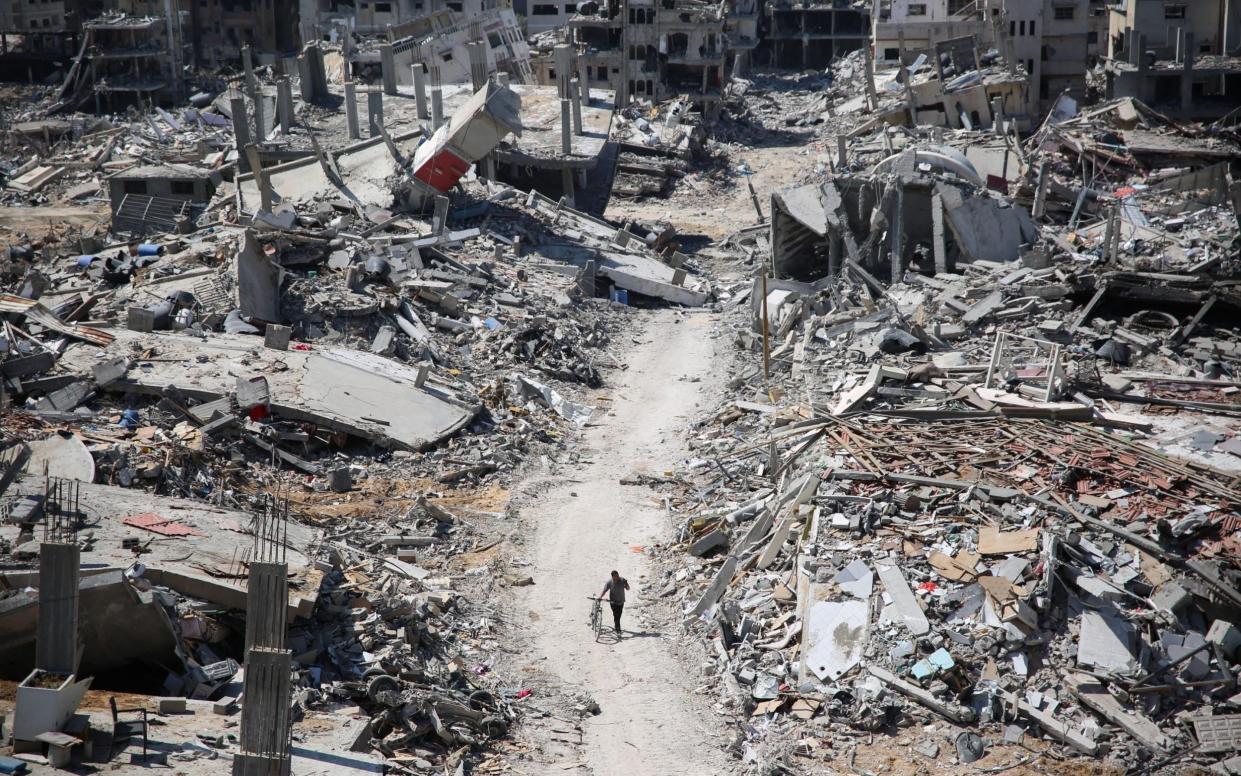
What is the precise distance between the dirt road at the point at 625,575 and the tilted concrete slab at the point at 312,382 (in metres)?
2.32

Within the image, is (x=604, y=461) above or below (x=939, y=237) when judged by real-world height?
below

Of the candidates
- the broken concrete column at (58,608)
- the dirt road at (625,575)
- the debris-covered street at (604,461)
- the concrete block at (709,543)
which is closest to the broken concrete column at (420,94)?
the debris-covered street at (604,461)

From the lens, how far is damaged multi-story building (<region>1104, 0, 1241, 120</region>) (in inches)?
1644

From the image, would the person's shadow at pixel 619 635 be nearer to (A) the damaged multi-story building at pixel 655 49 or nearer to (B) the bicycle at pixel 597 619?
(B) the bicycle at pixel 597 619

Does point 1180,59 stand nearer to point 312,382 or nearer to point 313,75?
point 313,75

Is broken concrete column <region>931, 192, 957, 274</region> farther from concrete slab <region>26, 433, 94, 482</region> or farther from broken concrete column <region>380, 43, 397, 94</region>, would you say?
broken concrete column <region>380, 43, 397, 94</region>

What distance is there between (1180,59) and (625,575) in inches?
1328

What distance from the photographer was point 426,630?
14.6 meters

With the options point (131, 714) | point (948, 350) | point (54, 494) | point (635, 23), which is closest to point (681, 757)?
point (131, 714)

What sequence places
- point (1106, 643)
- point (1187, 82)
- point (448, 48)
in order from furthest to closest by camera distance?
point (448, 48)
point (1187, 82)
point (1106, 643)

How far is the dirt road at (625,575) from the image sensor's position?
13.3 metres

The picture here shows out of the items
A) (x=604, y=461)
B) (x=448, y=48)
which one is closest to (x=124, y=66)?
(x=448, y=48)

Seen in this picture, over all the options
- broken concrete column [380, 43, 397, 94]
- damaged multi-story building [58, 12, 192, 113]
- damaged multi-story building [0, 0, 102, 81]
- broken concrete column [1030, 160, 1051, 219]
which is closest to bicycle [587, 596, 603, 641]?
broken concrete column [1030, 160, 1051, 219]

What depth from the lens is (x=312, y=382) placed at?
20.0 metres
